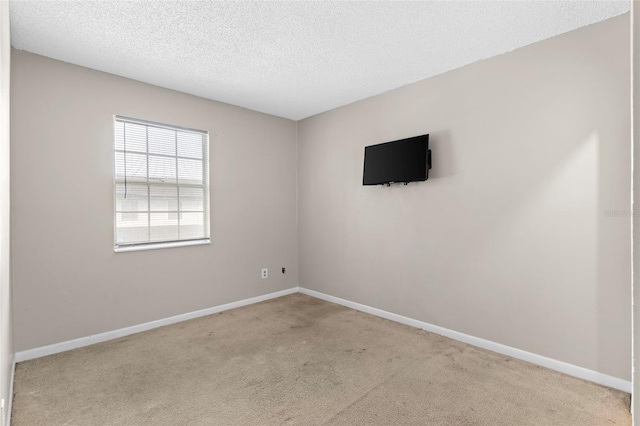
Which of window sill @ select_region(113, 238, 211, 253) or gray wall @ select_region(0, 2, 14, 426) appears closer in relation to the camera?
gray wall @ select_region(0, 2, 14, 426)

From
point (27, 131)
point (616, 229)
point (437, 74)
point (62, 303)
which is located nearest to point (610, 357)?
point (616, 229)

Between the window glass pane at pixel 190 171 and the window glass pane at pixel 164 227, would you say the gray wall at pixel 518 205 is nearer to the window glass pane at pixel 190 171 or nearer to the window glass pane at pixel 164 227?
the window glass pane at pixel 190 171

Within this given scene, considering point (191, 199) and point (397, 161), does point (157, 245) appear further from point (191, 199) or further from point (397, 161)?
point (397, 161)

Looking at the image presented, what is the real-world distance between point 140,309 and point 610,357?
4071 millimetres

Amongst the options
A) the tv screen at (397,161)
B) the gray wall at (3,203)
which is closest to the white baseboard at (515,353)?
the tv screen at (397,161)

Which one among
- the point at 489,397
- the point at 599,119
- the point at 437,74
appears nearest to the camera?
the point at 489,397

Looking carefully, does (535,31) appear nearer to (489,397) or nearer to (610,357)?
(610,357)

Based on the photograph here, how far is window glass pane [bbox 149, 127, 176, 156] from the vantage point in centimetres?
354

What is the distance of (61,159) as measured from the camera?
2949mm

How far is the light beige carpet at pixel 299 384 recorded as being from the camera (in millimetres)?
2021

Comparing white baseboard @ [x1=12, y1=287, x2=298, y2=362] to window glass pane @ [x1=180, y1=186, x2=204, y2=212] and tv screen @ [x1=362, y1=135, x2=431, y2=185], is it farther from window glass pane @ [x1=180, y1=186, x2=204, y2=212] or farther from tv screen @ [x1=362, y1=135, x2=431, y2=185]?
tv screen @ [x1=362, y1=135, x2=431, y2=185]

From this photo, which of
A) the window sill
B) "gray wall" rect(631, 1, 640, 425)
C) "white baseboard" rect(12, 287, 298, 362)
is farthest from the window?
"gray wall" rect(631, 1, 640, 425)

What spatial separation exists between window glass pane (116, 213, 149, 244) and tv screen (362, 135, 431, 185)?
2440mm

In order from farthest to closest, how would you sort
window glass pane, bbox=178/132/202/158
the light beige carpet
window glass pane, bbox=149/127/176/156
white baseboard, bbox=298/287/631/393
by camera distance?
Result: window glass pane, bbox=178/132/202/158, window glass pane, bbox=149/127/176/156, white baseboard, bbox=298/287/631/393, the light beige carpet
